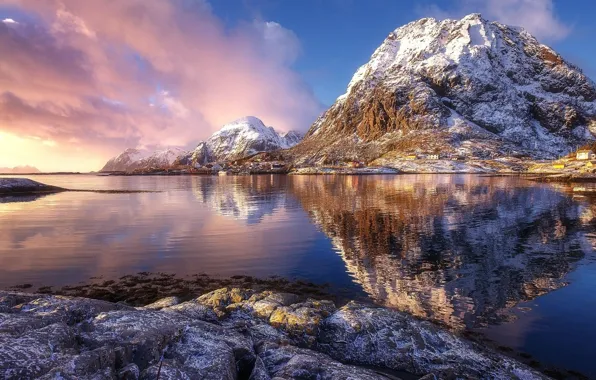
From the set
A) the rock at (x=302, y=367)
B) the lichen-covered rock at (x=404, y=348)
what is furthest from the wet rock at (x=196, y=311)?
the lichen-covered rock at (x=404, y=348)

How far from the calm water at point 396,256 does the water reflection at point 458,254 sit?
12 cm

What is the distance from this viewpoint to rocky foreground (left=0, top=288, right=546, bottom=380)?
27.9ft

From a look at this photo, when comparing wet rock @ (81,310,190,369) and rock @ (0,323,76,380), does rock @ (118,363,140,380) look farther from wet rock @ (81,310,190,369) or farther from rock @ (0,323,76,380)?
rock @ (0,323,76,380)

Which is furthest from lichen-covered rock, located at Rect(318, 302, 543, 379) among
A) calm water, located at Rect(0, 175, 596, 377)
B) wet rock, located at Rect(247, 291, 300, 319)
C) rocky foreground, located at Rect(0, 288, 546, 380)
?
calm water, located at Rect(0, 175, 596, 377)

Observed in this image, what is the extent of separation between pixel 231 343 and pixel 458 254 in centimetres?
2395

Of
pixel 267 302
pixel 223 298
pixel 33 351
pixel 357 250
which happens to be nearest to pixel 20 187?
pixel 357 250

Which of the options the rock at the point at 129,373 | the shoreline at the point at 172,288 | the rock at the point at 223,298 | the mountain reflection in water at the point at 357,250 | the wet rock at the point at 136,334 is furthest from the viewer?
the mountain reflection in water at the point at 357,250

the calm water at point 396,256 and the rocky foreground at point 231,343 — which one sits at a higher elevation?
the rocky foreground at point 231,343

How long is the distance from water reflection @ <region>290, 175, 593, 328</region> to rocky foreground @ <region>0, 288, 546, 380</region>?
4.61 meters

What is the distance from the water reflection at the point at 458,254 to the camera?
19672 millimetres

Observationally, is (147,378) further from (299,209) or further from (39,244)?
(299,209)

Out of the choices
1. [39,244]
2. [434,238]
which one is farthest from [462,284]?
[39,244]

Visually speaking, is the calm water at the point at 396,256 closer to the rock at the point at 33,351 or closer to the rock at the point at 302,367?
the rock at the point at 302,367

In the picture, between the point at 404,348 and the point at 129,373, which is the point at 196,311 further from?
the point at 404,348
